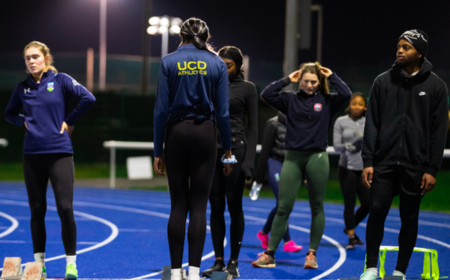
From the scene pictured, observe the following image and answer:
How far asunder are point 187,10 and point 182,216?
40.4 m

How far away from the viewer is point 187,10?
4338cm

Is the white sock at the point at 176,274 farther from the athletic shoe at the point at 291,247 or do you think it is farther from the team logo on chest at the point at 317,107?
the athletic shoe at the point at 291,247

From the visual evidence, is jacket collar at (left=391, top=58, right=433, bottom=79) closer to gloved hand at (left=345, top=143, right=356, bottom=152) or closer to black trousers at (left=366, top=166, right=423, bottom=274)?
black trousers at (left=366, top=166, right=423, bottom=274)

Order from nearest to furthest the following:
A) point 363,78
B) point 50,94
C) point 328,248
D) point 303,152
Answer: point 50,94 → point 303,152 → point 328,248 → point 363,78

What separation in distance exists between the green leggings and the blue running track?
42cm

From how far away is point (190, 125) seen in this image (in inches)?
169

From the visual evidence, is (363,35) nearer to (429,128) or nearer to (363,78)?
(363,78)

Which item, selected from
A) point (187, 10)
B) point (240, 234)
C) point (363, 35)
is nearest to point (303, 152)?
point (240, 234)

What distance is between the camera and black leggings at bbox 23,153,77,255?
5.16 metres

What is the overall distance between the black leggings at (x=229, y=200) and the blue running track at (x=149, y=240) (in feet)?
1.40

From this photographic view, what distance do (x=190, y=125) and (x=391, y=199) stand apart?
6.14 feet

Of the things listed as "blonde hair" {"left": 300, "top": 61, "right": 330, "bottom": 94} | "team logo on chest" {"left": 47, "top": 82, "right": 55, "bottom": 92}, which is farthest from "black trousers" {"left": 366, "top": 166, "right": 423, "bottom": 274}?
"team logo on chest" {"left": 47, "top": 82, "right": 55, "bottom": 92}

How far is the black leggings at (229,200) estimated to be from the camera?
17.8 ft

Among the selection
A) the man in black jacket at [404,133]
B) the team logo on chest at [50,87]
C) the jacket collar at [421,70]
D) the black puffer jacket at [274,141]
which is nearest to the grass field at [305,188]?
the black puffer jacket at [274,141]
